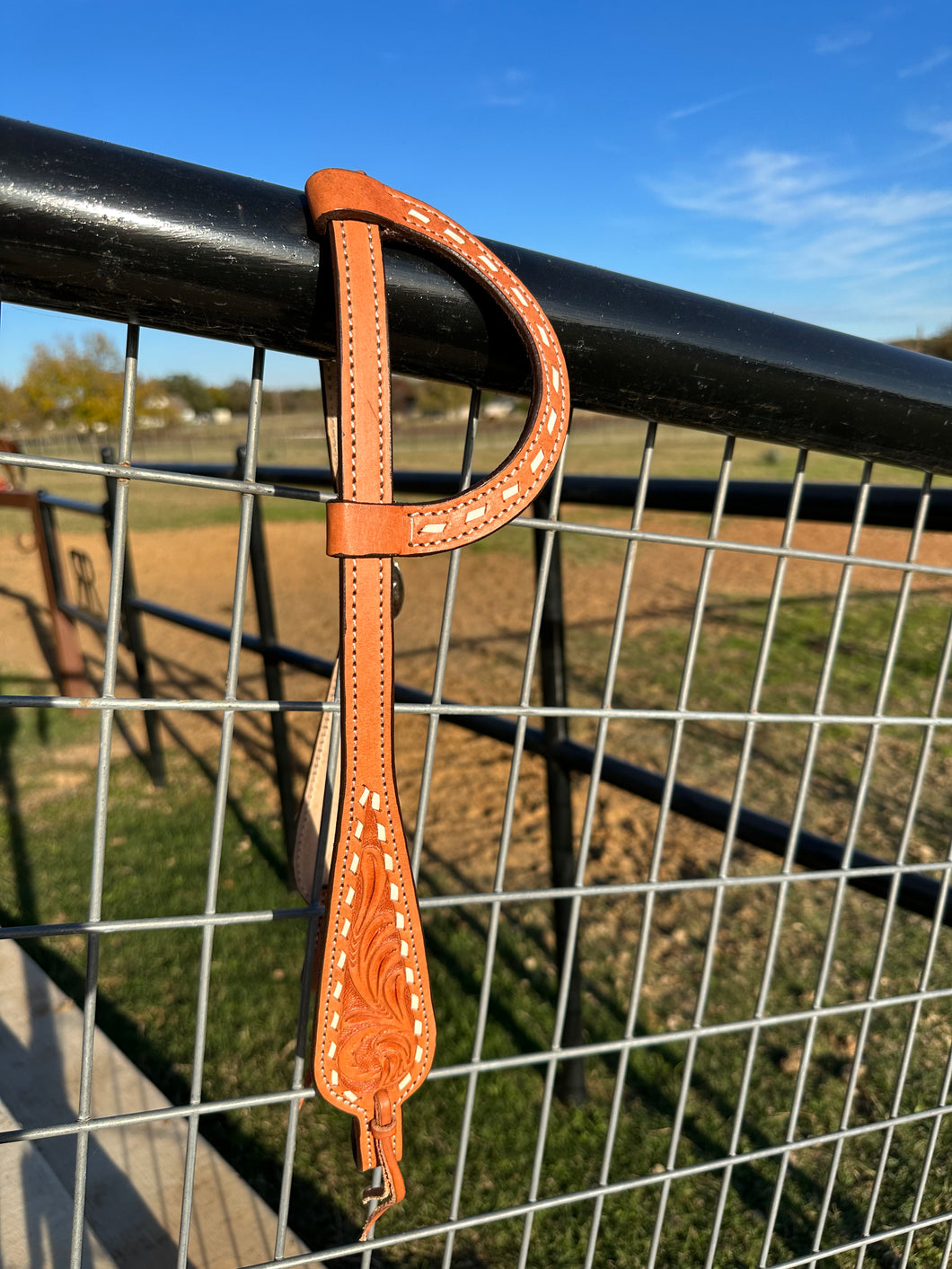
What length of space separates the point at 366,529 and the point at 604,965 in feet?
8.42

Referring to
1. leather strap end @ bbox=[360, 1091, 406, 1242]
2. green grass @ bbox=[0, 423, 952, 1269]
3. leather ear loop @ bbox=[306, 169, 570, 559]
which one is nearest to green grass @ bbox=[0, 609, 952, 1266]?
green grass @ bbox=[0, 423, 952, 1269]

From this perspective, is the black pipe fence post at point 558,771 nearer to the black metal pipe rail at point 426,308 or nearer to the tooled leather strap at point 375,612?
the black metal pipe rail at point 426,308

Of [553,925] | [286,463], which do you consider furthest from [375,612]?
[286,463]

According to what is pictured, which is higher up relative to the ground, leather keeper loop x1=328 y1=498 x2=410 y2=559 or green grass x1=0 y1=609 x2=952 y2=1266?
leather keeper loop x1=328 y1=498 x2=410 y2=559

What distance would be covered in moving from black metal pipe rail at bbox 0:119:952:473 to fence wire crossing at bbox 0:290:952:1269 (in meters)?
0.05

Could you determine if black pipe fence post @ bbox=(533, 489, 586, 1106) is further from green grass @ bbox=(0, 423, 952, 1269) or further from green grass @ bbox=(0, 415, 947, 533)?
green grass @ bbox=(0, 415, 947, 533)

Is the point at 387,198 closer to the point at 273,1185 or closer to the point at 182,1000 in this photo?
the point at 273,1185

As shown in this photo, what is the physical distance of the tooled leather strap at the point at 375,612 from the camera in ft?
2.23

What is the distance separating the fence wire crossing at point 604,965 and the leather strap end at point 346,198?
5.6 inches

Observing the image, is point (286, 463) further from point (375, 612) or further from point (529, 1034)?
point (375, 612)

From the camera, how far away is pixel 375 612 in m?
0.69

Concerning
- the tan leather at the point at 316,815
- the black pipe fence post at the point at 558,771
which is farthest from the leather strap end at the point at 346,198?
the black pipe fence post at the point at 558,771

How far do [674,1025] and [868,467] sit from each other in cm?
206

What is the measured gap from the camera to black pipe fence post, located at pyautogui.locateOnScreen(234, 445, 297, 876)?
3.06 m
